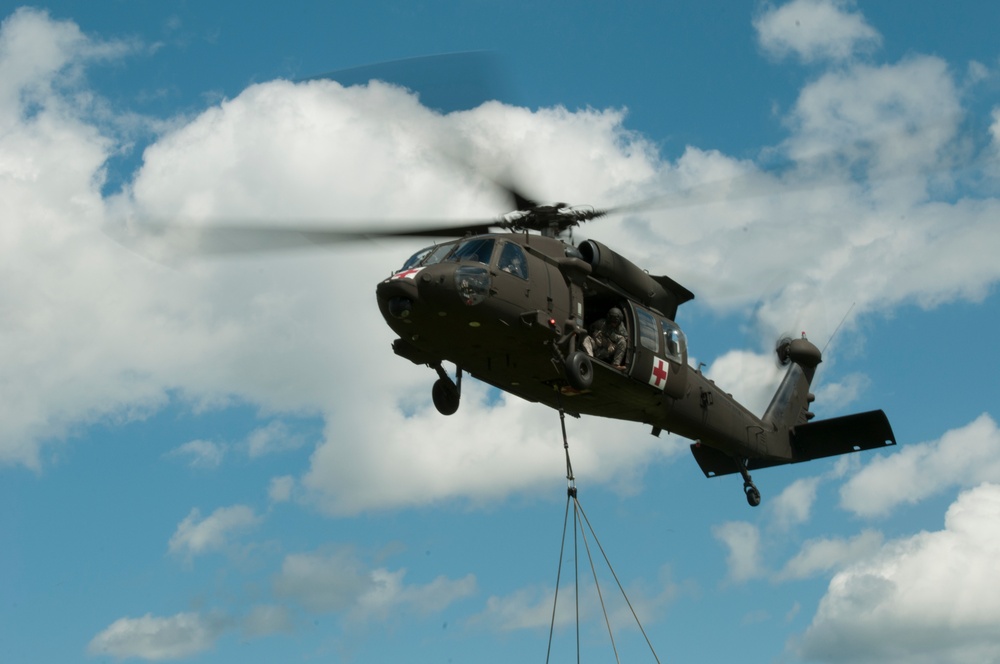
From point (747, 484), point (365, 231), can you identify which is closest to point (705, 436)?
point (747, 484)

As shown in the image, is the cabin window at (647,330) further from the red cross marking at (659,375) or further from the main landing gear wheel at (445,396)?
the main landing gear wheel at (445,396)

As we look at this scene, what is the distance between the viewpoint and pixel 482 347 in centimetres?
2155

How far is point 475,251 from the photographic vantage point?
70.1 ft

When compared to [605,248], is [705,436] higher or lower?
lower

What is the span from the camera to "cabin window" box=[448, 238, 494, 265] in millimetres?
21219

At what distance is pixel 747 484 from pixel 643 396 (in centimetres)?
571

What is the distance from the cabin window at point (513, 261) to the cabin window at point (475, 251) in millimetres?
249

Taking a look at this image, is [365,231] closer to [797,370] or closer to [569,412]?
[569,412]

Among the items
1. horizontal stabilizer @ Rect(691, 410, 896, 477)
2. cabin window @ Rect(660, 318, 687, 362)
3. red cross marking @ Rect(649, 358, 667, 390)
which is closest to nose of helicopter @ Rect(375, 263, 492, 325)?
red cross marking @ Rect(649, 358, 667, 390)

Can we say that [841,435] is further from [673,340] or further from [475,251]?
[475,251]

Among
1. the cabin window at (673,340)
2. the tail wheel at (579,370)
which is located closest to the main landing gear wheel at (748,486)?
the cabin window at (673,340)

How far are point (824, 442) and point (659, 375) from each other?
7.31 metres

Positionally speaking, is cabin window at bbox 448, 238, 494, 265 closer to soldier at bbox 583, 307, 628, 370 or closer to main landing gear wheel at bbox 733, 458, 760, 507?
soldier at bbox 583, 307, 628, 370

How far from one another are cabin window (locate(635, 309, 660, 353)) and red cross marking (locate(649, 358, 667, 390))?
0.31m
